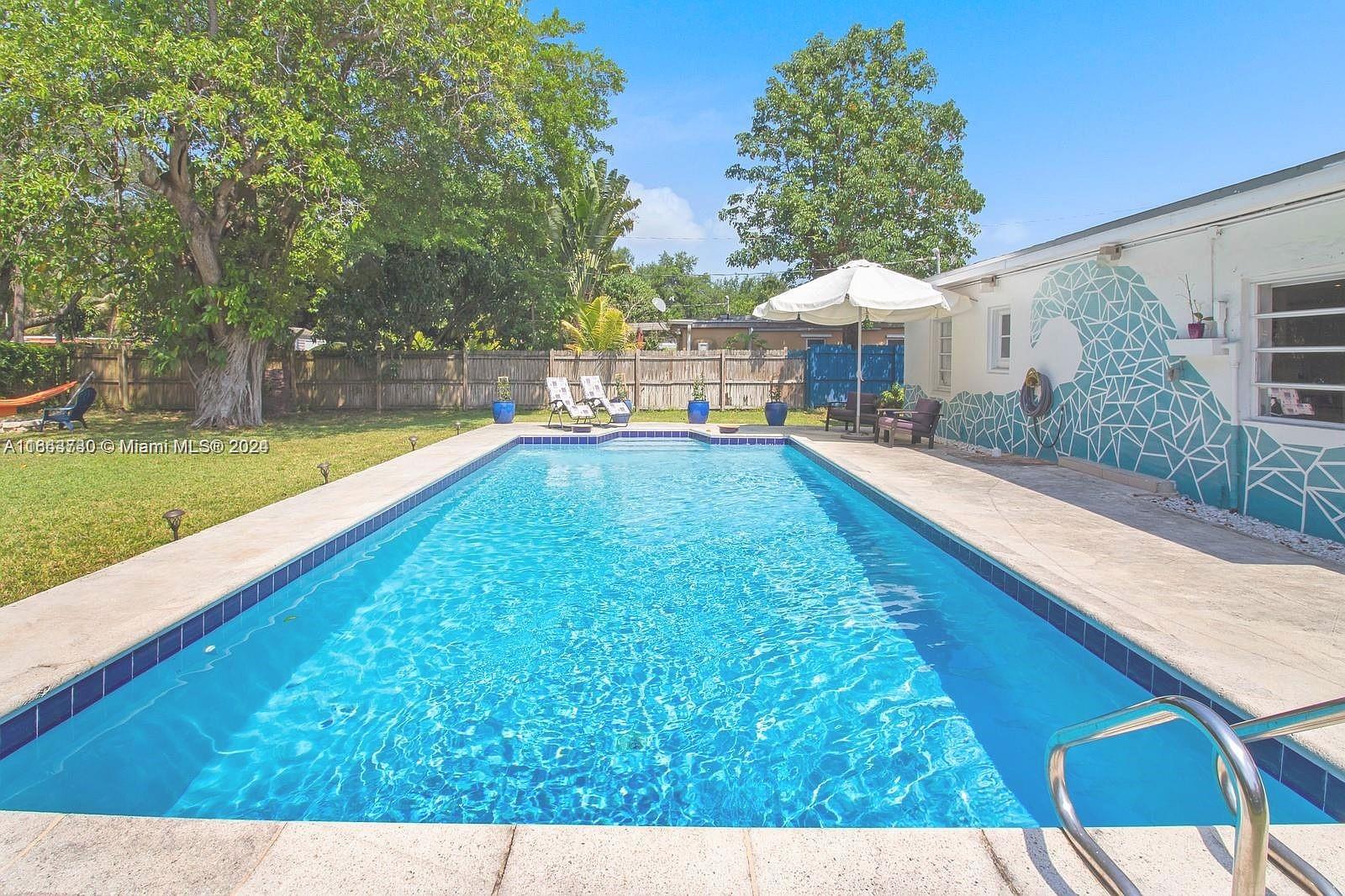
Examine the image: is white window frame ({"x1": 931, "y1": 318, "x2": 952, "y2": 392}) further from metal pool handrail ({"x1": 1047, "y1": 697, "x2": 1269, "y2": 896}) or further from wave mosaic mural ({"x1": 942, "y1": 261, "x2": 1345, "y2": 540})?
metal pool handrail ({"x1": 1047, "y1": 697, "x2": 1269, "y2": 896})

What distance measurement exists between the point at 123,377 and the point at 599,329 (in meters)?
11.1

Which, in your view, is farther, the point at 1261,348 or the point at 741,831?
the point at 1261,348

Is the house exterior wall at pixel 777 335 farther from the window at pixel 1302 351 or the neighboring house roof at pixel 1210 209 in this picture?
the window at pixel 1302 351

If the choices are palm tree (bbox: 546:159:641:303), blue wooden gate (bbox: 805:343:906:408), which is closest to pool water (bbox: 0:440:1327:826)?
blue wooden gate (bbox: 805:343:906:408)

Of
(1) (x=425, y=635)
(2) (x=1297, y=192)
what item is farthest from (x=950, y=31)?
(1) (x=425, y=635)

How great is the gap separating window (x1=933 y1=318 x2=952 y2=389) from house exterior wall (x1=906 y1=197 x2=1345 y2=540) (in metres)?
1.93

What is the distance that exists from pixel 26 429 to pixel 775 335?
2341 centimetres

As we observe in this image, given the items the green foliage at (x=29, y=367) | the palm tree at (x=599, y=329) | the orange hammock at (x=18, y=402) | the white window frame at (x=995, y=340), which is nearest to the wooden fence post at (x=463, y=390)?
the palm tree at (x=599, y=329)

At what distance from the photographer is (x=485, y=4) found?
12.6m

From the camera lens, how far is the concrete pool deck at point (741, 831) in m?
1.98

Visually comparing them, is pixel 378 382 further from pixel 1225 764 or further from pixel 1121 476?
pixel 1225 764

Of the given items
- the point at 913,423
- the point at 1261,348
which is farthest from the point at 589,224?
the point at 1261,348

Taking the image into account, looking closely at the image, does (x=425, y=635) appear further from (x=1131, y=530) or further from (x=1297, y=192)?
(x=1297, y=192)

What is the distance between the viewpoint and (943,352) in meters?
13.2
